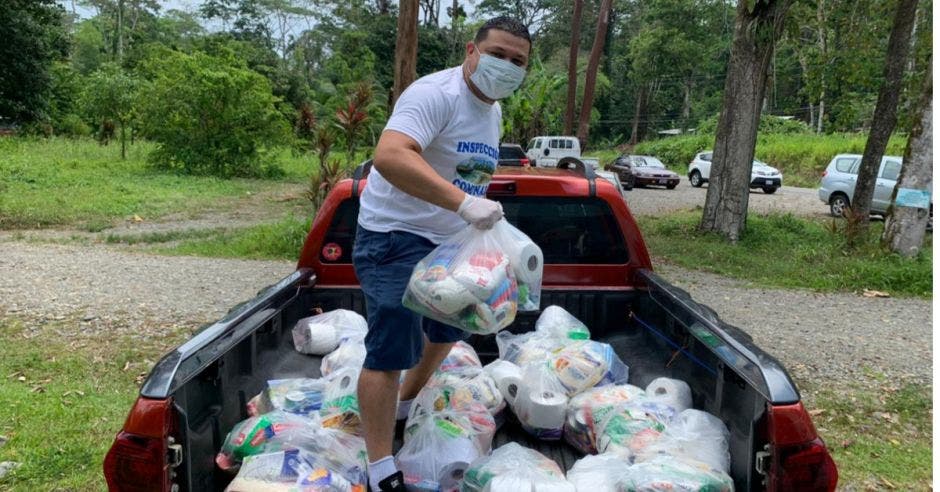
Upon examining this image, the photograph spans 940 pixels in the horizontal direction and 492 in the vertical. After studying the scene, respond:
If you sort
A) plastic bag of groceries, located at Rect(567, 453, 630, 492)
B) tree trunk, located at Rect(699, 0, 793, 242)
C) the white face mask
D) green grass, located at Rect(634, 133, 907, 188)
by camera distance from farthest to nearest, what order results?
green grass, located at Rect(634, 133, 907, 188)
tree trunk, located at Rect(699, 0, 793, 242)
the white face mask
plastic bag of groceries, located at Rect(567, 453, 630, 492)

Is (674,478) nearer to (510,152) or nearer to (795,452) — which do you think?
(795,452)

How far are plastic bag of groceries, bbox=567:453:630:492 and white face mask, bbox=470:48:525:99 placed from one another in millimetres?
1290

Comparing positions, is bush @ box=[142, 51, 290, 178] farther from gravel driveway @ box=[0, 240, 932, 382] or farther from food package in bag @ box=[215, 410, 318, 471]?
food package in bag @ box=[215, 410, 318, 471]

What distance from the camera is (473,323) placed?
234 cm

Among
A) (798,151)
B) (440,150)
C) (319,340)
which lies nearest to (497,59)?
(440,150)

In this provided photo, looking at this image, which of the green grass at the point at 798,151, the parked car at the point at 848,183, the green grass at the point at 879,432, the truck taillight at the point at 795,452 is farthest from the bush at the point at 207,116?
the truck taillight at the point at 795,452

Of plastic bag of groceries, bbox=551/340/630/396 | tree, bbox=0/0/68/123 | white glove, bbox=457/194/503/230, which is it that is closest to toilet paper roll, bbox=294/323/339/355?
plastic bag of groceries, bbox=551/340/630/396

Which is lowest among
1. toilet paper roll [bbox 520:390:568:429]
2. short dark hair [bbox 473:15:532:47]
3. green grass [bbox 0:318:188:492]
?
green grass [bbox 0:318:188:492]

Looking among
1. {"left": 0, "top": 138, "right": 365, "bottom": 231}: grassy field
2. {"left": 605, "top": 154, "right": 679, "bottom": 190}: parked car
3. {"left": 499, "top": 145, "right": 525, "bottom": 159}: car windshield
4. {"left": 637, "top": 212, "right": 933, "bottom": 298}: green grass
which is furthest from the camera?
{"left": 605, "top": 154, "right": 679, "bottom": 190}: parked car

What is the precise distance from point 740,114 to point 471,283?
394 inches

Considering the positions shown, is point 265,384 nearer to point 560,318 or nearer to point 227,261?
point 560,318

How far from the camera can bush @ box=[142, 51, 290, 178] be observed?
2175 cm

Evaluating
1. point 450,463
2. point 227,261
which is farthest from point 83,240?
point 450,463

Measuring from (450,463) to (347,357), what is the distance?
0.88 meters
